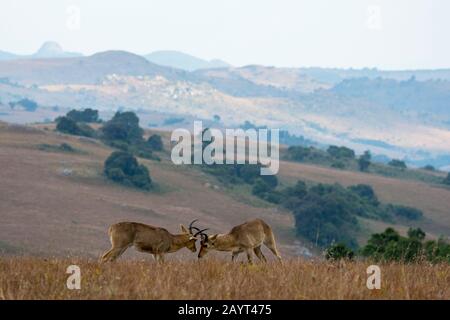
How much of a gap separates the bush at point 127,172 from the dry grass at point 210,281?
7713cm

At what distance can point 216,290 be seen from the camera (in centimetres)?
1042

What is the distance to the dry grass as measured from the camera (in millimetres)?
10281

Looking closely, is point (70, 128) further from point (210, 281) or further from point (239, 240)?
point (210, 281)

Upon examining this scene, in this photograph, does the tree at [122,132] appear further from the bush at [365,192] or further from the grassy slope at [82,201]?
the bush at [365,192]

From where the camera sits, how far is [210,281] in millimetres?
11438

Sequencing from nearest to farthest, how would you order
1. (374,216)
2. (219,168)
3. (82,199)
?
(82,199)
(374,216)
(219,168)

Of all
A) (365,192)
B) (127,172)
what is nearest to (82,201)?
(127,172)

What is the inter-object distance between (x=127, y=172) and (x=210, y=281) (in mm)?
80603

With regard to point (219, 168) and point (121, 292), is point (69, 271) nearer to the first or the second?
point (121, 292)

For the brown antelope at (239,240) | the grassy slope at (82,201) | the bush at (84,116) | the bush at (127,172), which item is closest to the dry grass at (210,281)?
the brown antelope at (239,240)

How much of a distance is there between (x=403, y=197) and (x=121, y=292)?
106m

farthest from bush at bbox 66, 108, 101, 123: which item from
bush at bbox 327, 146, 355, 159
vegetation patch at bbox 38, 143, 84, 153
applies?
bush at bbox 327, 146, 355, 159

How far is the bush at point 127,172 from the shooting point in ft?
297
